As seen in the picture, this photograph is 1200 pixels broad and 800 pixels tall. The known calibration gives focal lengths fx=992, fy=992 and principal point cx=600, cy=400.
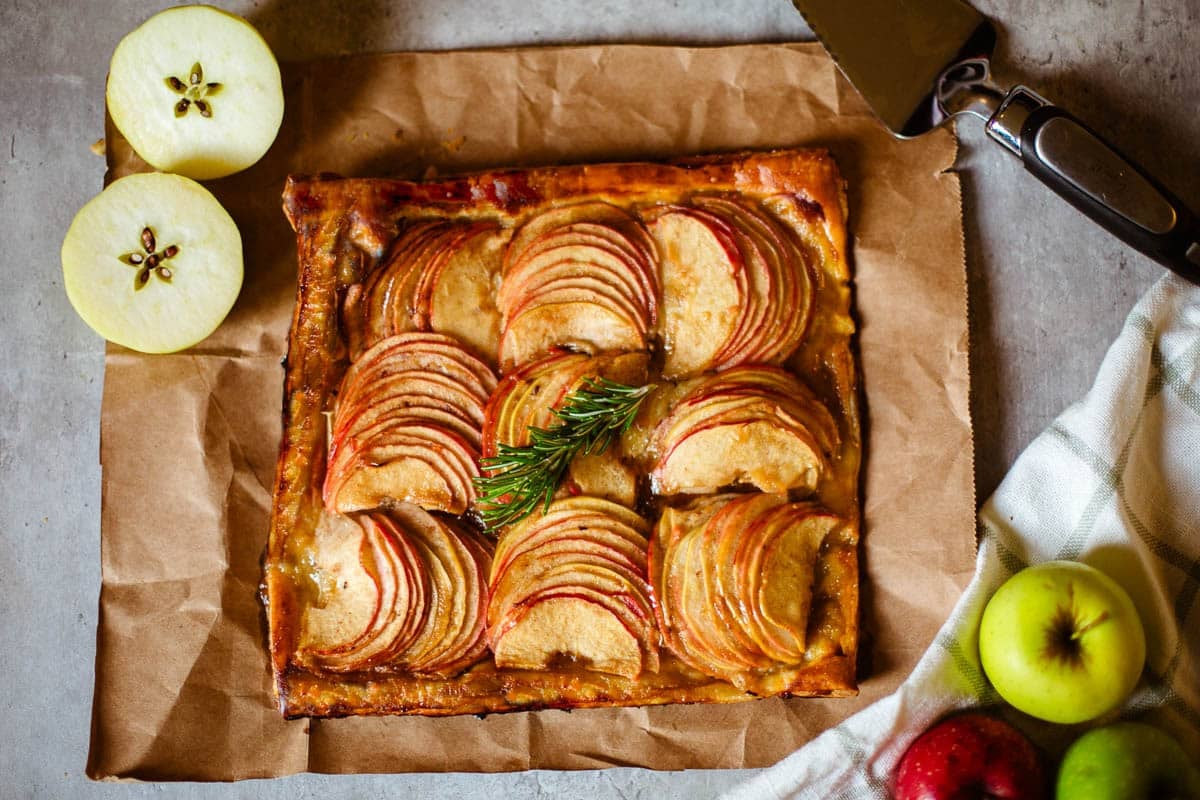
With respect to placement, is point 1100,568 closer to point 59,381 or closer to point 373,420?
point 373,420

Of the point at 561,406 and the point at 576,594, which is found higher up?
the point at 561,406

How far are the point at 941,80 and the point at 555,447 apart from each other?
174 cm

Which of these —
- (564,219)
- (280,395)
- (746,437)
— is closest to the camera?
(746,437)

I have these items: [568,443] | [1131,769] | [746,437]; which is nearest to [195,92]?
[568,443]

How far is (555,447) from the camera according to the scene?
297 cm

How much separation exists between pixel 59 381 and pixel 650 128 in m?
2.30

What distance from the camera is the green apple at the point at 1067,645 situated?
2881 millimetres

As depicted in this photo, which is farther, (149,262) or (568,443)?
(149,262)

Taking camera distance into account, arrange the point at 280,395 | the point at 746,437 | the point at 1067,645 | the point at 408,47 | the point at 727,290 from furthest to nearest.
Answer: the point at 408,47 < the point at 280,395 < the point at 727,290 < the point at 746,437 < the point at 1067,645

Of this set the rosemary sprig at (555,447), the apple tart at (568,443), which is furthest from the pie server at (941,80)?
the rosemary sprig at (555,447)

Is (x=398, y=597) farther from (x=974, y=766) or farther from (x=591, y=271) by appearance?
(x=974, y=766)

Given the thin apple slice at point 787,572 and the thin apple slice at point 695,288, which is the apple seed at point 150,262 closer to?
the thin apple slice at point 695,288

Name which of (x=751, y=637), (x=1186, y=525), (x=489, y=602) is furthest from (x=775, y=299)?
(x=1186, y=525)

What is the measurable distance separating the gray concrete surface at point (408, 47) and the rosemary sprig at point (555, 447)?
1051 millimetres
